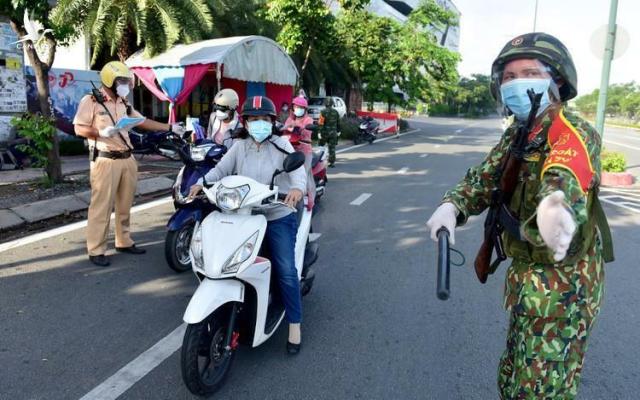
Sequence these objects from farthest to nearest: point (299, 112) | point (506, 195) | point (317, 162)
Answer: point (299, 112), point (317, 162), point (506, 195)

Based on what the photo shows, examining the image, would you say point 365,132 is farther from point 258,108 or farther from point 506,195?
point 506,195

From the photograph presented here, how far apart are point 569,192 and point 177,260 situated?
3.89 metres

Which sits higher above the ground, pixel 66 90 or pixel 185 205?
pixel 66 90

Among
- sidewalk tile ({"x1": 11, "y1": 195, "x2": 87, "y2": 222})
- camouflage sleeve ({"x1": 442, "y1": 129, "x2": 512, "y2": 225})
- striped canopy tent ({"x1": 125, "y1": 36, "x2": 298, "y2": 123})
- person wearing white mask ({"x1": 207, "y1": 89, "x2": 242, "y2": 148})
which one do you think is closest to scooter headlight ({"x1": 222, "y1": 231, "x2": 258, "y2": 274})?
camouflage sleeve ({"x1": 442, "y1": 129, "x2": 512, "y2": 225})

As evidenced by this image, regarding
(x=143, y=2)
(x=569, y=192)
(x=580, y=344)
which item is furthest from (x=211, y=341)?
(x=143, y=2)

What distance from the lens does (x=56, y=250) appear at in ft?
17.2

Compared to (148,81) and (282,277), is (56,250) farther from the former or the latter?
(148,81)

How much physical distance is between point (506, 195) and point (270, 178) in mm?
1824

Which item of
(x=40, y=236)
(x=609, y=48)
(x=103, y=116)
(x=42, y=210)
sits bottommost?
(x=40, y=236)

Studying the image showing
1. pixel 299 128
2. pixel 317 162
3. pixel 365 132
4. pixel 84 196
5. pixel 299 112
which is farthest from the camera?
pixel 365 132

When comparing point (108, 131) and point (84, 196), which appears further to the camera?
point (84, 196)

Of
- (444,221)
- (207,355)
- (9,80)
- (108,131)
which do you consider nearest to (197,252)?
(207,355)

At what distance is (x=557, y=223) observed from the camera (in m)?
1.33

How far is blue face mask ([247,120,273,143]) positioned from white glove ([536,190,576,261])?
230cm
